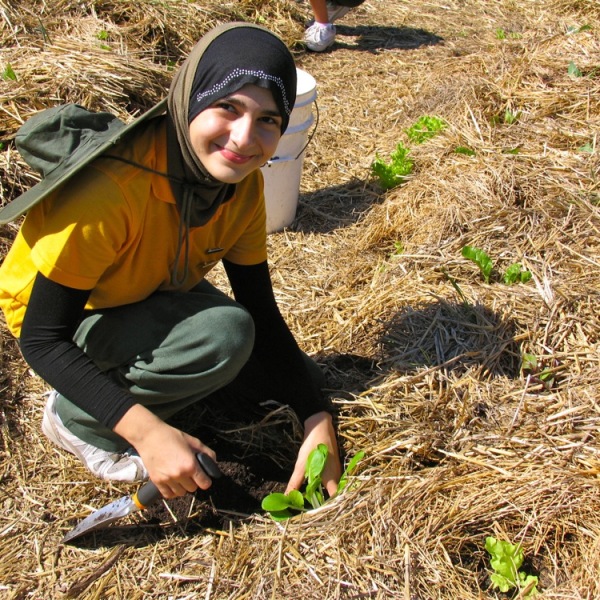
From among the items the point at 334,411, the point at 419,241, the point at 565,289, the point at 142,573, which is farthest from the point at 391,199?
the point at 142,573

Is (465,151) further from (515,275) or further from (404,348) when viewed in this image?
(404,348)

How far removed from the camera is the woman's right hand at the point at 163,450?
169 centimetres

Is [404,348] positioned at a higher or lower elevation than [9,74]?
lower

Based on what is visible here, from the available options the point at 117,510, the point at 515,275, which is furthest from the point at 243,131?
the point at 515,275

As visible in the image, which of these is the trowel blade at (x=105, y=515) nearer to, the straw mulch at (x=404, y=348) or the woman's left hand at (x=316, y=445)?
the straw mulch at (x=404, y=348)

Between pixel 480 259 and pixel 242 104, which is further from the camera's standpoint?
pixel 480 259

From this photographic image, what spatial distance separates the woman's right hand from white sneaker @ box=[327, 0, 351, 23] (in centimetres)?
512

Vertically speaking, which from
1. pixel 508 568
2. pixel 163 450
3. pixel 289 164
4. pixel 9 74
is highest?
pixel 9 74

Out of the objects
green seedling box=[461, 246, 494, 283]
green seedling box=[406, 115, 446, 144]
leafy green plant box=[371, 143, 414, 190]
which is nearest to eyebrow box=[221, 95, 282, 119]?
green seedling box=[461, 246, 494, 283]

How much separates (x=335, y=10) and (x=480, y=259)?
4.09 meters

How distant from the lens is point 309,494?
2.03m

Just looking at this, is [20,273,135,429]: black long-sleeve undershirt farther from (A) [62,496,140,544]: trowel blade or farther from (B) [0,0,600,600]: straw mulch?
(B) [0,0,600,600]: straw mulch

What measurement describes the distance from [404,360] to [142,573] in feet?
3.78

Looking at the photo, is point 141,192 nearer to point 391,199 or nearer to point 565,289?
point 565,289
